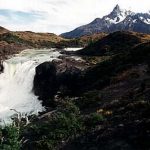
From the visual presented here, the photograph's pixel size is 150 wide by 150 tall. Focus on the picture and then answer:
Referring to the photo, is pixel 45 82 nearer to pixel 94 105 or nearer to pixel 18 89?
pixel 18 89

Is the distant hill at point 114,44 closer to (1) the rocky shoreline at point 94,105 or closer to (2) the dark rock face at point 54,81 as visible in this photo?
(1) the rocky shoreline at point 94,105

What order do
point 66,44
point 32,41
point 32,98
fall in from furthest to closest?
point 32,41 < point 66,44 < point 32,98

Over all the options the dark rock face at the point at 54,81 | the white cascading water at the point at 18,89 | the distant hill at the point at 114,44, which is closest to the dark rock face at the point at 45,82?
Result: the dark rock face at the point at 54,81

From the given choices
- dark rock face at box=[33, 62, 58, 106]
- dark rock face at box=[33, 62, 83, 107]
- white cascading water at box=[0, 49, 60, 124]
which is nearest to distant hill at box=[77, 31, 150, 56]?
white cascading water at box=[0, 49, 60, 124]

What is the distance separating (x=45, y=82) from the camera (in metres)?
89.9

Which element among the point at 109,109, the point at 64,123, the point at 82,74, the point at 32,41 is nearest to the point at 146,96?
the point at 109,109

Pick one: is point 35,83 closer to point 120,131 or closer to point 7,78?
point 7,78

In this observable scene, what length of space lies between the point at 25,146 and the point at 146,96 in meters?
12.9

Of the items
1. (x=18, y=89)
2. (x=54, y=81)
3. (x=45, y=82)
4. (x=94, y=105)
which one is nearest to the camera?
(x=94, y=105)

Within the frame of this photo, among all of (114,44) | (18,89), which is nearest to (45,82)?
(18,89)

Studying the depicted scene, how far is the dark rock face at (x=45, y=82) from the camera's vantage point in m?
84.2

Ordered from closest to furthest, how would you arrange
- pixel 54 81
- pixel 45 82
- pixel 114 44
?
1. pixel 54 81
2. pixel 45 82
3. pixel 114 44

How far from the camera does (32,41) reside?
620ft

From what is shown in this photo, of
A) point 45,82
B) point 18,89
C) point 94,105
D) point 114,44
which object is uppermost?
point 114,44
